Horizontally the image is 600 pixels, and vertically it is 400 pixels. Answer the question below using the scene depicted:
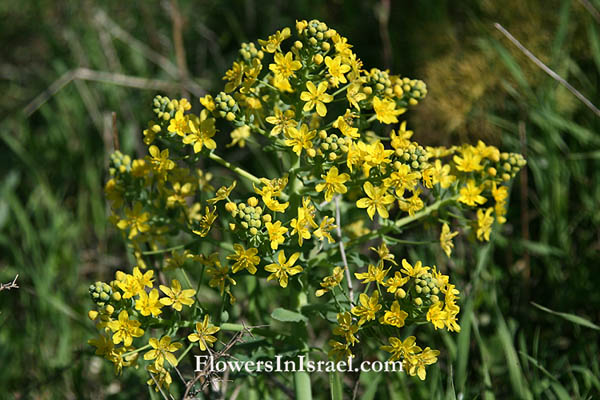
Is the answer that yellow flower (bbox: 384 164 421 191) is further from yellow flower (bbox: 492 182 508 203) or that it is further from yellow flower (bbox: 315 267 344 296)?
yellow flower (bbox: 492 182 508 203)

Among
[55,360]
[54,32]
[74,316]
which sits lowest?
[55,360]

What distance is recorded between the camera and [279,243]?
2.04 m

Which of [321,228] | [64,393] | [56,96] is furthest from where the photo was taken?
[56,96]

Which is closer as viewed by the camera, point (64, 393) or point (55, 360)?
point (64, 393)

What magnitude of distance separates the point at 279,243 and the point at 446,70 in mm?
A: 2402

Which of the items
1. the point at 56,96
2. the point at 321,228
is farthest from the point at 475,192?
the point at 56,96

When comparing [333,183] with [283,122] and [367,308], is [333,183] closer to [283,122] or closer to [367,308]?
[283,122]

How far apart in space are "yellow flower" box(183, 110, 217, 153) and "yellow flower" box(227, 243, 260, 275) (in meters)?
0.40

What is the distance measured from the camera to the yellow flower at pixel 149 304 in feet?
6.49

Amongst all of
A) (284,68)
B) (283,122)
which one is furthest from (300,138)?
(284,68)

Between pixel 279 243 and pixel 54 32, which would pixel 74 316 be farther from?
pixel 54 32

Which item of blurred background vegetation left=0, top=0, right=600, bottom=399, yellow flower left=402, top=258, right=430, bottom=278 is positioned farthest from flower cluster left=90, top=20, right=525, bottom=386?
blurred background vegetation left=0, top=0, right=600, bottom=399

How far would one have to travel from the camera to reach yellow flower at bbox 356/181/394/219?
202 centimetres

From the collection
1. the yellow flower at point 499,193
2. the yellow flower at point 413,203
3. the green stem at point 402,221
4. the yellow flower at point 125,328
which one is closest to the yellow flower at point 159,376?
→ the yellow flower at point 125,328
